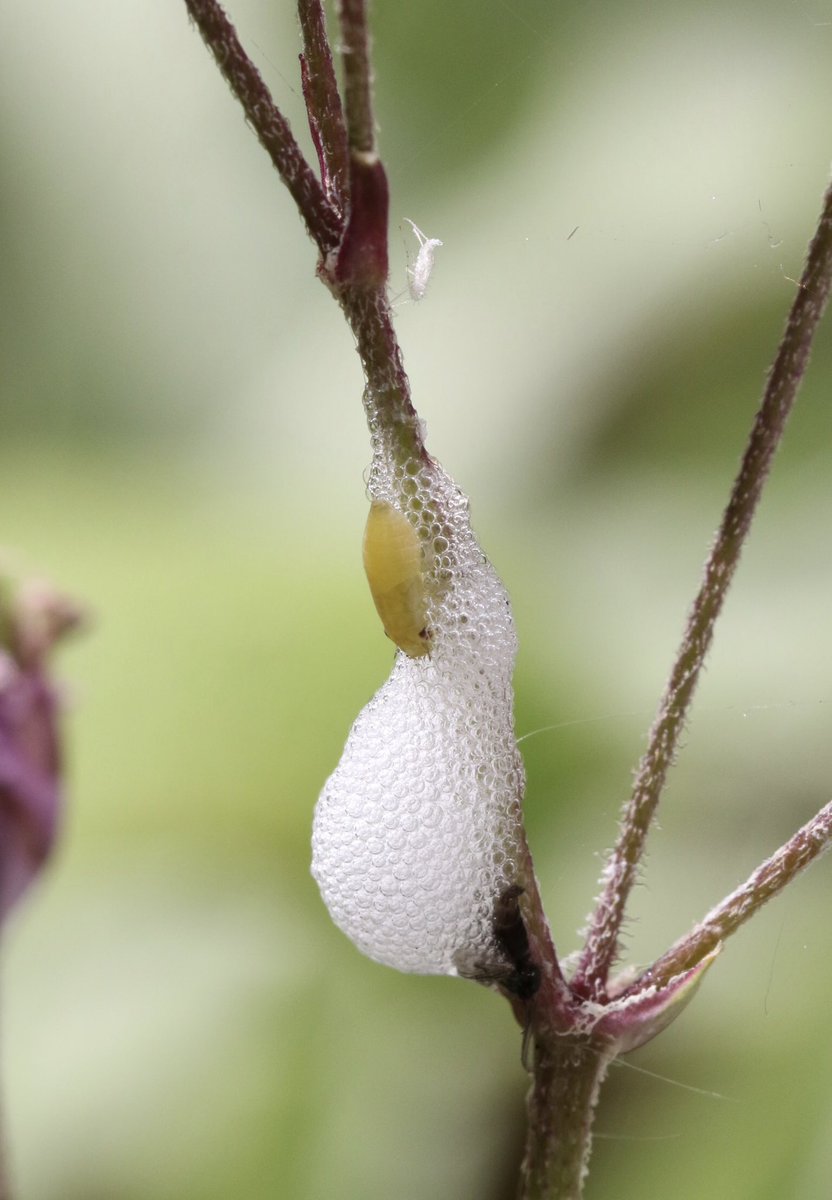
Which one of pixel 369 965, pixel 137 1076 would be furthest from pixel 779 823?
pixel 137 1076

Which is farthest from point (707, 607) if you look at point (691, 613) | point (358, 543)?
point (358, 543)

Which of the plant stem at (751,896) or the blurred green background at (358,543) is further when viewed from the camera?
the blurred green background at (358,543)

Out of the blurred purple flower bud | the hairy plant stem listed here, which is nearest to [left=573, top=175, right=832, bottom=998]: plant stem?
the hairy plant stem

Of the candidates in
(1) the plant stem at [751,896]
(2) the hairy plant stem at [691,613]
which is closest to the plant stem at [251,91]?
(2) the hairy plant stem at [691,613]

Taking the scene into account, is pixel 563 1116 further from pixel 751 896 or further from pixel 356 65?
pixel 356 65

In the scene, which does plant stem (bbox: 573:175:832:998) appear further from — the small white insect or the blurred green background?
the blurred green background

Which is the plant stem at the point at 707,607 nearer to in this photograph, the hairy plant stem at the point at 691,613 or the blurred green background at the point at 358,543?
the hairy plant stem at the point at 691,613

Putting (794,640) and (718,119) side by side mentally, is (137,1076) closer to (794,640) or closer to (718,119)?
(794,640)
